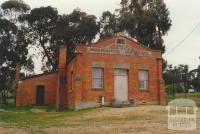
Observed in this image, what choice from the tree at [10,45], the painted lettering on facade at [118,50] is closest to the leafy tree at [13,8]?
the tree at [10,45]

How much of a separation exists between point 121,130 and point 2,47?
4063 cm

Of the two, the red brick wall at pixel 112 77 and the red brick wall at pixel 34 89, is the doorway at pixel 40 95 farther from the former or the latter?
the red brick wall at pixel 112 77

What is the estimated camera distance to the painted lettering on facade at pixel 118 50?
36062mm

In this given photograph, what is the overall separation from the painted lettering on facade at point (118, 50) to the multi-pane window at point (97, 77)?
1623 millimetres

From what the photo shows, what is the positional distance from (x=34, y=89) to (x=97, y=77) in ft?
30.4

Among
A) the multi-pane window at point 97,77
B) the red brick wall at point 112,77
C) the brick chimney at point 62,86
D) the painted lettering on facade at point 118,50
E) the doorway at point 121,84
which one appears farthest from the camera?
the brick chimney at point 62,86

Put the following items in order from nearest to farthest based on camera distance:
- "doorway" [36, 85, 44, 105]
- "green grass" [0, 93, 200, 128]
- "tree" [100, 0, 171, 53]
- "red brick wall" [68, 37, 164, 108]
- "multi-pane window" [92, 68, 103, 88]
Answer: "green grass" [0, 93, 200, 128]
"red brick wall" [68, 37, 164, 108]
"multi-pane window" [92, 68, 103, 88]
"doorway" [36, 85, 44, 105]
"tree" [100, 0, 171, 53]

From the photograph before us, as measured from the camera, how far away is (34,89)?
1665 inches

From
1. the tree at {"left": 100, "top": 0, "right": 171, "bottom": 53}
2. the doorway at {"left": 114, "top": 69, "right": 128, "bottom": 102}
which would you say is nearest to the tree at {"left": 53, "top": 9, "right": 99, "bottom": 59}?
the tree at {"left": 100, "top": 0, "right": 171, "bottom": 53}

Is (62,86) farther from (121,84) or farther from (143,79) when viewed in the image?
(143,79)

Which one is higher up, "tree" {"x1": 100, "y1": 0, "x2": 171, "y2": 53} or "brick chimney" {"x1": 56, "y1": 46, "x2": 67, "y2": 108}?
"tree" {"x1": 100, "y1": 0, "x2": 171, "y2": 53}

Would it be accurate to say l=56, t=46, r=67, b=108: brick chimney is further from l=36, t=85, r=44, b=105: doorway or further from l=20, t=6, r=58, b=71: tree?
l=20, t=6, r=58, b=71: tree

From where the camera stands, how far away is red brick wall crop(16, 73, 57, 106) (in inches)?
1646

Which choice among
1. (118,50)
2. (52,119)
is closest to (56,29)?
(118,50)
